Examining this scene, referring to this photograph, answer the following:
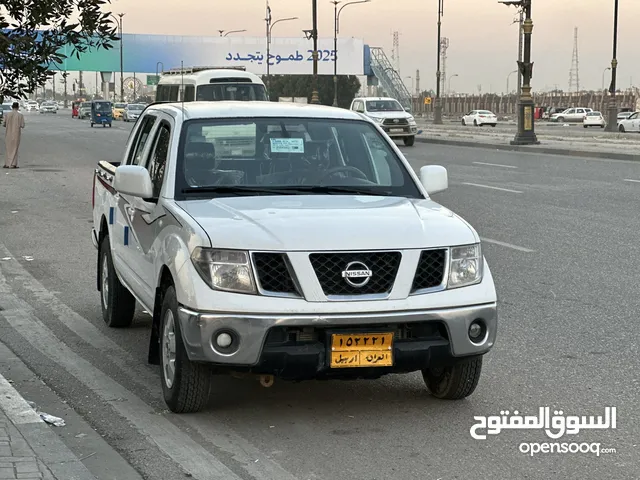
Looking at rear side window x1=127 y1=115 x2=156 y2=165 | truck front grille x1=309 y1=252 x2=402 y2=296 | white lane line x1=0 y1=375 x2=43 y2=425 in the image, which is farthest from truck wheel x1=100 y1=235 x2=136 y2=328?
truck front grille x1=309 y1=252 x2=402 y2=296

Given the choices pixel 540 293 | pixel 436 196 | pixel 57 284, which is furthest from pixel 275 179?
pixel 436 196

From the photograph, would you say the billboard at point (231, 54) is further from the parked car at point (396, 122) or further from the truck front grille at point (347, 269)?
the truck front grille at point (347, 269)

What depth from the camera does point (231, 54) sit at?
106688 millimetres

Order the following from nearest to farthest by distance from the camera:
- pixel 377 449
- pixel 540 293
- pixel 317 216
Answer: pixel 377 449
pixel 317 216
pixel 540 293

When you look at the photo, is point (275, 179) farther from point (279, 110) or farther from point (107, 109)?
point (107, 109)

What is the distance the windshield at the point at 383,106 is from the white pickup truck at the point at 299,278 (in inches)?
1437

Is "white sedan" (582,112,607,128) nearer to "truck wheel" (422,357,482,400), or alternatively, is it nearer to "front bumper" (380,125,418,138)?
"front bumper" (380,125,418,138)

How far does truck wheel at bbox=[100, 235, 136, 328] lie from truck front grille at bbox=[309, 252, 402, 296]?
9.82 feet

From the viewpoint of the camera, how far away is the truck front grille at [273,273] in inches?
221

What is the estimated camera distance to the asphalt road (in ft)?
17.3

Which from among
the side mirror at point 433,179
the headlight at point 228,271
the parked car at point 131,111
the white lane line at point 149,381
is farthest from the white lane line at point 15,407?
the parked car at point 131,111

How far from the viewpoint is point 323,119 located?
287 inches

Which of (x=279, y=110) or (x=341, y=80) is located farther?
(x=341, y=80)

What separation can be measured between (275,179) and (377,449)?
1.99 m
